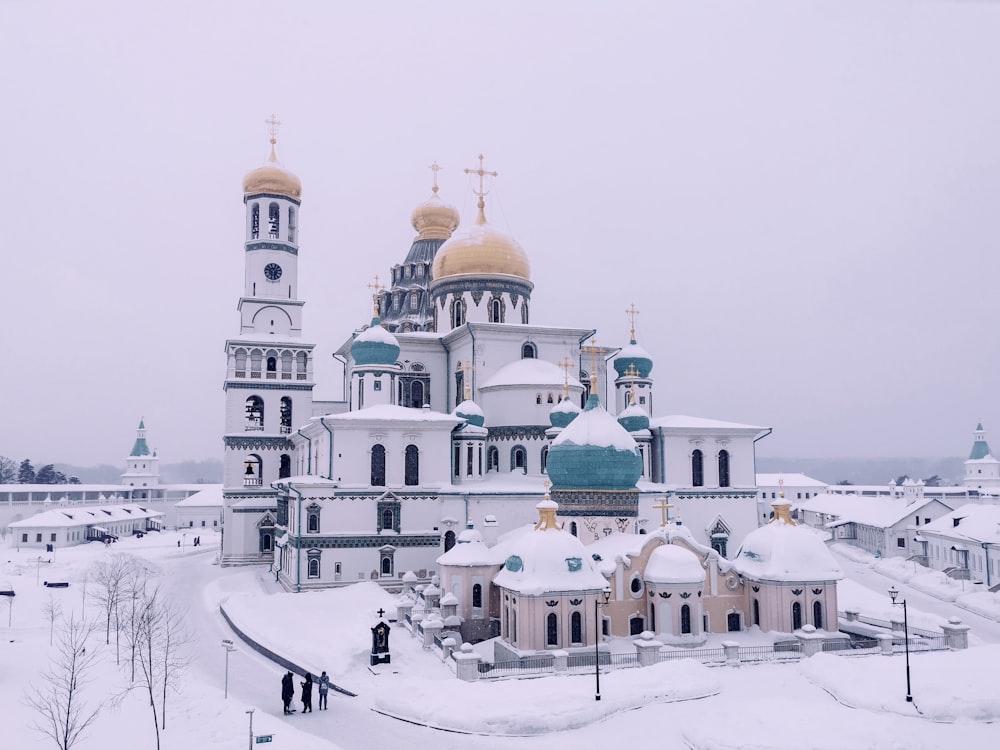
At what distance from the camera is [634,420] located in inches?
1635

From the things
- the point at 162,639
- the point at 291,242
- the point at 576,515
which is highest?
the point at 291,242

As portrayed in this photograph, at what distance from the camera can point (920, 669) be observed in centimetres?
2045

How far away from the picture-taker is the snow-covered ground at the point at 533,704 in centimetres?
1698

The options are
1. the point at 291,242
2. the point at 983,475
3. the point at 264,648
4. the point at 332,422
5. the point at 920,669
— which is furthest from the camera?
the point at 983,475

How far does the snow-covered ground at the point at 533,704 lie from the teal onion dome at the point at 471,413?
1422 cm

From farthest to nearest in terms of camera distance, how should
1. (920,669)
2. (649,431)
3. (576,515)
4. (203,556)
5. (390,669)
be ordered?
(203,556) → (649,431) → (576,515) → (390,669) → (920,669)

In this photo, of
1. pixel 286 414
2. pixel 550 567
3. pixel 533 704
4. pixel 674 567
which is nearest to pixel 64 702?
pixel 533 704

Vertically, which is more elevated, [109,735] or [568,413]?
[568,413]

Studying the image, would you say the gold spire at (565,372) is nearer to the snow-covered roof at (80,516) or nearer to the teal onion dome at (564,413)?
the teal onion dome at (564,413)

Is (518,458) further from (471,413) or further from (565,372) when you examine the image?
(565,372)

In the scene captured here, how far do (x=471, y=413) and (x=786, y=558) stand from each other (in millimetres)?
16985

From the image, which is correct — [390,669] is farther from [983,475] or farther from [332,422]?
[983,475]

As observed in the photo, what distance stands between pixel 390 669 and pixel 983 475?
3436 inches

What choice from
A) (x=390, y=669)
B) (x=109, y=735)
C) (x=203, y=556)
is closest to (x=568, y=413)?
(x=390, y=669)
